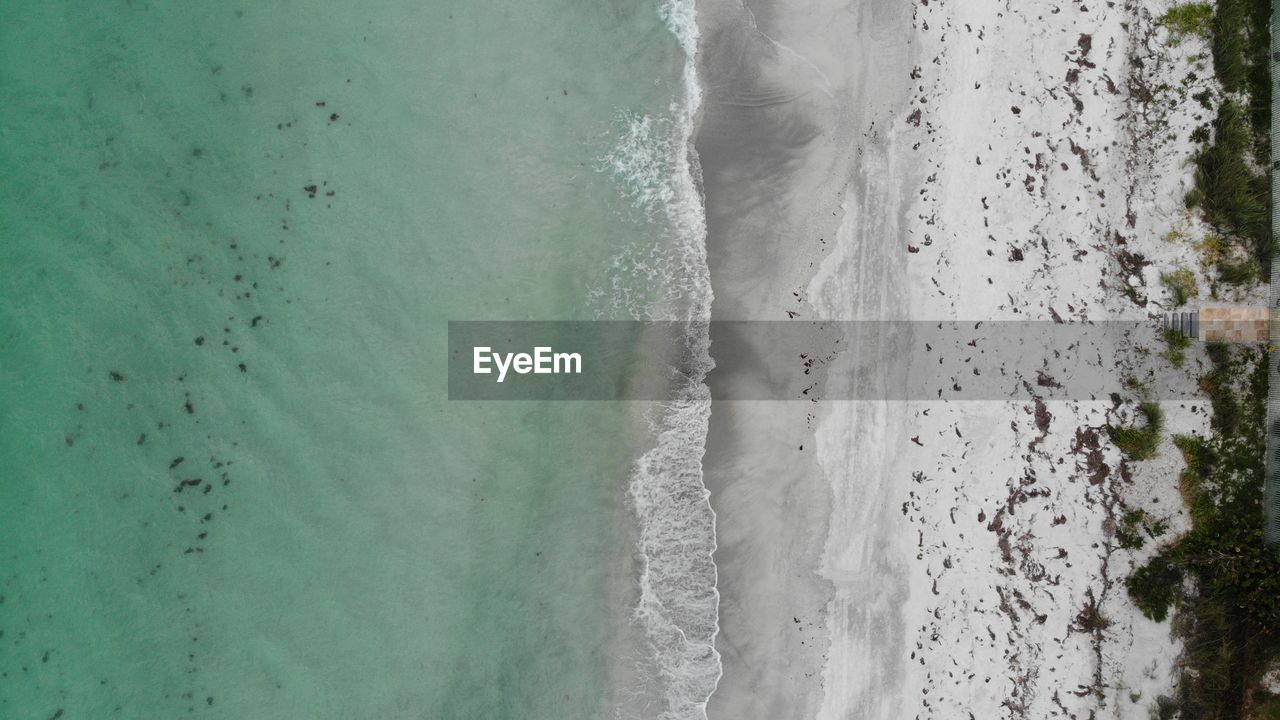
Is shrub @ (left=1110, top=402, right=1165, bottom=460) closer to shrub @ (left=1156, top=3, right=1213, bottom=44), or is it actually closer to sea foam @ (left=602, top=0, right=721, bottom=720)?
shrub @ (left=1156, top=3, right=1213, bottom=44)

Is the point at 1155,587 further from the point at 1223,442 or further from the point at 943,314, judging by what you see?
the point at 943,314

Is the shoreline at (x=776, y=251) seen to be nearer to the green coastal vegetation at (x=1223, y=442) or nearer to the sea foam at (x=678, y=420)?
the sea foam at (x=678, y=420)

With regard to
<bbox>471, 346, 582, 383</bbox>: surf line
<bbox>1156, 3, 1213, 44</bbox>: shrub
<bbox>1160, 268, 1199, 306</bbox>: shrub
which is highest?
<bbox>1156, 3, 1213, 44</bbox>: shrub

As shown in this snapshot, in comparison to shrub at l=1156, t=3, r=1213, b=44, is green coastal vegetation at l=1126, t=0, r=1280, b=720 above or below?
below

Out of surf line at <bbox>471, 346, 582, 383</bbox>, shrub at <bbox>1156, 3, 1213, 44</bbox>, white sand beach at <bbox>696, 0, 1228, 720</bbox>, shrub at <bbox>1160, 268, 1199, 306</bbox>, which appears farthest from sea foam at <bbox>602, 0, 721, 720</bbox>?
shrub at <bbox>1156, 3, 1213, 44</bbox>

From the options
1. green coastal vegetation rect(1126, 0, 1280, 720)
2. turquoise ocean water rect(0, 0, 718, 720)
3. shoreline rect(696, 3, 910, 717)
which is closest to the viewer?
green coastal vegetation rect(1126, 0, 1280, 720)

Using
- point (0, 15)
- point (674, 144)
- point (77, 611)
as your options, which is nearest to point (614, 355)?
point (674, 144)
